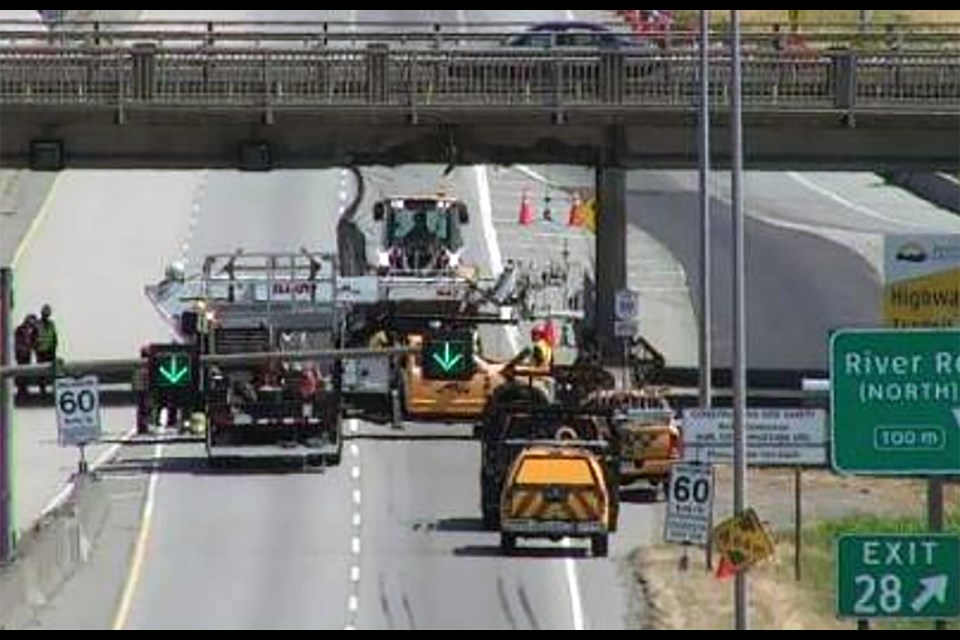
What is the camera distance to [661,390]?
187 ft

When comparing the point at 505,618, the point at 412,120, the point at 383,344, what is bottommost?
the point at 505,618

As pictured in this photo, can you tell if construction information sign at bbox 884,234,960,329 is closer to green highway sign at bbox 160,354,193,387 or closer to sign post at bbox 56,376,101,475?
green highway sign at bbox 160,354,193,387

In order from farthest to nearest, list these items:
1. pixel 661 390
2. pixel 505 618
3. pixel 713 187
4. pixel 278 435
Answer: pixel 713 187, pixel 661 390, pixel 278 435, pixel 505 618

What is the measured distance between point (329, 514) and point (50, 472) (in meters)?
6.61

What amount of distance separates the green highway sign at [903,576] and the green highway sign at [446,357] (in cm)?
1808

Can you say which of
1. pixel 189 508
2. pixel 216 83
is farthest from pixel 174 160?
pixel 189 508

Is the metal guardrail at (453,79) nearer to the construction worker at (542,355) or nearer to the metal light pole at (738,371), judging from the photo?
the construction worker at (542,355)

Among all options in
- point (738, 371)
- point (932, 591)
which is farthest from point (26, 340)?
point (932, 591)

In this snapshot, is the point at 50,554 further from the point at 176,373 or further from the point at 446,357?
the point at 176,373

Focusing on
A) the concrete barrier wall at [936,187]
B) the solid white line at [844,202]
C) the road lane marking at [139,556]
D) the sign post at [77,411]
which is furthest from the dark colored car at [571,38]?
the sign post at [77,411]

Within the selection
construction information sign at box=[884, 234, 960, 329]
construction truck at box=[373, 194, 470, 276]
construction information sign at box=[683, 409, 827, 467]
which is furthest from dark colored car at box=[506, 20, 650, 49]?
construction information sign at box=[884, 234, 960, 329]

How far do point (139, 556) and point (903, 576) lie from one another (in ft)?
81.5

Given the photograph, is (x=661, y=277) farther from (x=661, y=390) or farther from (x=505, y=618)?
(x=505, y=618)

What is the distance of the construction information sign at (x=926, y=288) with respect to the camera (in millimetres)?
22578
